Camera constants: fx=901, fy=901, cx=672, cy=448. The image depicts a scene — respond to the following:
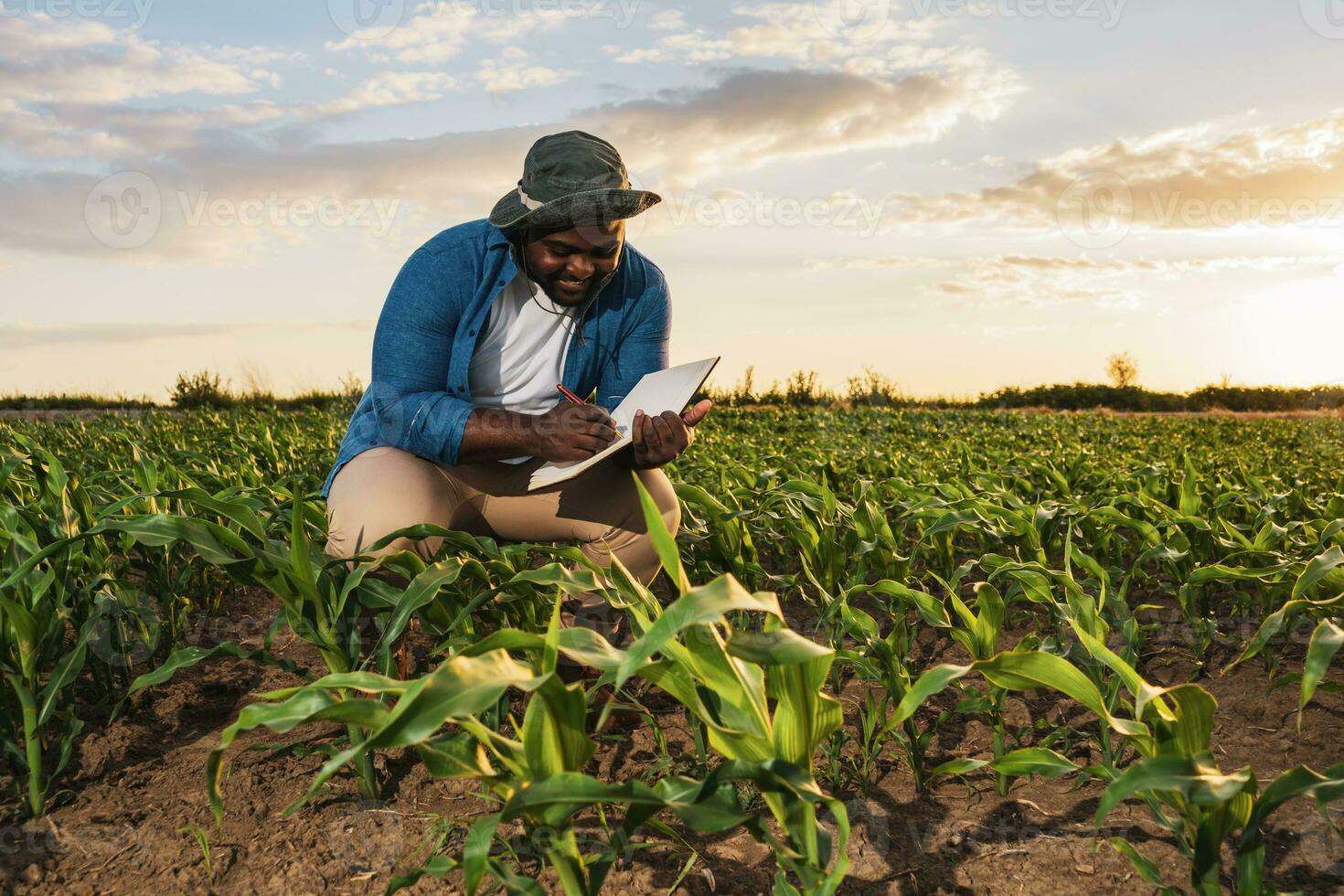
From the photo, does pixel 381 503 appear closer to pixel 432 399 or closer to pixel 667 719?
pixel 432 399

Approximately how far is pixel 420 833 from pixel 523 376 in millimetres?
1517

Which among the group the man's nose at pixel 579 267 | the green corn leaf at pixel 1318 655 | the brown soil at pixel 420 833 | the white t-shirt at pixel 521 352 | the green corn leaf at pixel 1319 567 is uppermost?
the man's nose at pixel 579 267

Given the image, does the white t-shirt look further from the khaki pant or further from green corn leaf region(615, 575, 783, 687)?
green corn leaf region(615, 575, 783, 687)

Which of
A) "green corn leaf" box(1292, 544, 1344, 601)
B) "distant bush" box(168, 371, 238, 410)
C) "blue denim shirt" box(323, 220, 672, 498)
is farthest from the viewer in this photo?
"distant bush" box(168, 371, 238, 410)

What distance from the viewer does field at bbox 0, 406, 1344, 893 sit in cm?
125

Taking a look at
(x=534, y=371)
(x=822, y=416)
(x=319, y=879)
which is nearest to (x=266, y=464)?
(x=534, y=371)

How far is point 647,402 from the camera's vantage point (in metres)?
2.58

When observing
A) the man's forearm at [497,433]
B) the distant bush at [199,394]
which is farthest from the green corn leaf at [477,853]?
the distant bush at [199,394]

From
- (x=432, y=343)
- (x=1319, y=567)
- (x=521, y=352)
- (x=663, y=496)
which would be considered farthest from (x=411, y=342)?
(x=1319, y=567)

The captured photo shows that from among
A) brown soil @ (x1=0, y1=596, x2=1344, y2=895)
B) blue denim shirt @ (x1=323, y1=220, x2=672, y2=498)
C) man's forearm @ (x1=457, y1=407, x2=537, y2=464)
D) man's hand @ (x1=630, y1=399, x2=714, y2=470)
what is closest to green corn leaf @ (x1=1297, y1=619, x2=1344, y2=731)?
brown soil @ (x1=0, y1=596, x2=1344, y2=895)

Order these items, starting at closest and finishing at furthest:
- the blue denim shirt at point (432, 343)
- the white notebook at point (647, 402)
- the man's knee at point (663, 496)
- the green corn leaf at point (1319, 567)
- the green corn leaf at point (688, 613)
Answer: the green corn leaf at point (688, 613) < the green corn leaf at point (1319, 567) < the white notebook at point (647, 402) < the blue denim shirt at point (432, 343) < the man's knee at point (663, 496)

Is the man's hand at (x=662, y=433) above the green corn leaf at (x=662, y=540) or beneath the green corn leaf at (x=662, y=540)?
above

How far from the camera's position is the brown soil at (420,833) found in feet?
5.46

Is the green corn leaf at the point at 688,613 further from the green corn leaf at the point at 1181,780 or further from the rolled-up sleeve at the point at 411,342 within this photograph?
the rolled-up sleeve at the point at 411,342
